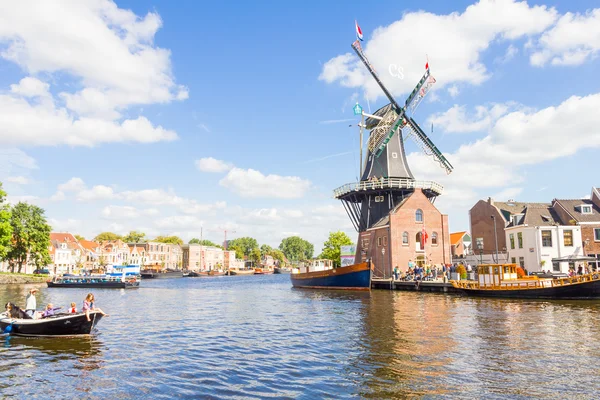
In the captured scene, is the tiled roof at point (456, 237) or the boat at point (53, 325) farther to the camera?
the tiled roof at point (456, 237)

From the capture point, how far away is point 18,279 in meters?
71.1

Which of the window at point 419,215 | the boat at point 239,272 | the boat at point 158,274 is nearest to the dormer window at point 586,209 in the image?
the window at point 419,215

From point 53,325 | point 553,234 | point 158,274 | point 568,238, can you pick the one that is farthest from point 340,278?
point 158,274

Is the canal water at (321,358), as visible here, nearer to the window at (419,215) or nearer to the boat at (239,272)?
the window at (419,215)

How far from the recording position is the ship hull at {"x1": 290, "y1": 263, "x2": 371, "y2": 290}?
50062mm

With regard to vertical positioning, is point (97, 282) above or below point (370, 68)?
below

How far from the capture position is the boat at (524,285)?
A: 3503cm

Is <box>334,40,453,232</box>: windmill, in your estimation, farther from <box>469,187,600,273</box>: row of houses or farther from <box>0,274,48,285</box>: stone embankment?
<box>0,274,48,285</box>: stone embankment

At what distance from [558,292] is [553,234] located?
19580 mm

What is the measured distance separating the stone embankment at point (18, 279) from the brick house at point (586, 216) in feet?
265

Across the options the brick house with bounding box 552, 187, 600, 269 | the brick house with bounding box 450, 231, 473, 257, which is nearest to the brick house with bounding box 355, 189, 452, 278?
the brick house with bounding box 552, 187, 600, 269

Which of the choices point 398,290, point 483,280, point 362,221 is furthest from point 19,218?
point 483,280

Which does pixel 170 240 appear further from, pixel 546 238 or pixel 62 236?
pixel 546 238

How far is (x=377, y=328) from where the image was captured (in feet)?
75.5
